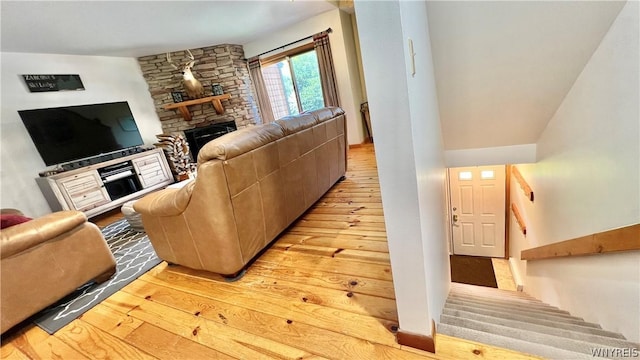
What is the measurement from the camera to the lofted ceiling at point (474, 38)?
134 centimetres

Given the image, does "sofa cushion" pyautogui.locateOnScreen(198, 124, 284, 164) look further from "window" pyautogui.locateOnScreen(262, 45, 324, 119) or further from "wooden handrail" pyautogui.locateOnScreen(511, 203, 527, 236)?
"window" pyautogui.locateOnScreen(262, 45, 324, 119)

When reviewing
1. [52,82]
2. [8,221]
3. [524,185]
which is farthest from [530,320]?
[52,82]

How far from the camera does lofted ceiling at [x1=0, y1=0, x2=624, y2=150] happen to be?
134 cm

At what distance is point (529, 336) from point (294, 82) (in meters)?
5.14

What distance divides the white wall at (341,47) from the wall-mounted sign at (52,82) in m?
3.02

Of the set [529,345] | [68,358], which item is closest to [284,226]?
[68,358]

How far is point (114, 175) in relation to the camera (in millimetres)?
3848

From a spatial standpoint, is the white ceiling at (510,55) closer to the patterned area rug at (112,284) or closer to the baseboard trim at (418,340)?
the baseboard trim at (418,340)

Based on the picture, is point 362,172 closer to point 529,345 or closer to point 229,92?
point 529,345

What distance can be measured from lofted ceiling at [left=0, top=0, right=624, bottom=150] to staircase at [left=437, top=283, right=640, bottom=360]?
54.4 inches

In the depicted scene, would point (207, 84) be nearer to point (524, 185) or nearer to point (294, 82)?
point (294, 82)

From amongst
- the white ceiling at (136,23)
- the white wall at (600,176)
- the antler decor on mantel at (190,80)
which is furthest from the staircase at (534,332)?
the antler decor on mantel at (190,80)

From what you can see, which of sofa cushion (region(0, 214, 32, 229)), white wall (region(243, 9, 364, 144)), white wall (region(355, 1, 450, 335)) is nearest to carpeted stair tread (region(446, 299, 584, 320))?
white wall (region(355, 1, 450, 335))

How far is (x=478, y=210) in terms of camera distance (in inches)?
158
